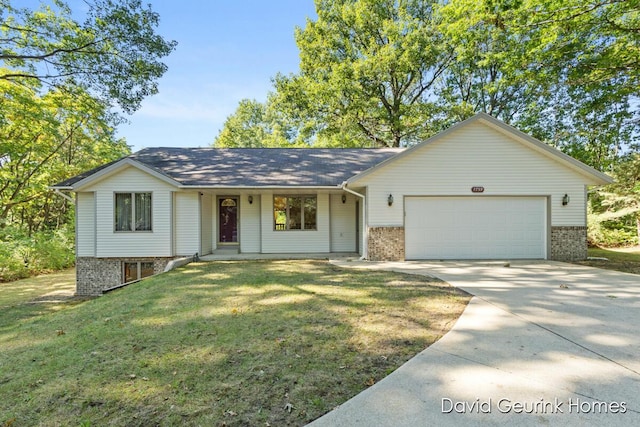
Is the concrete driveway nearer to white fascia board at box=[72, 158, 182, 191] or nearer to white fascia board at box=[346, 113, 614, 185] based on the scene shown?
white fascia board at box=[346, 113, 614, 185]

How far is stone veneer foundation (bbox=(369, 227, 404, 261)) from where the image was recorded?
980 centimetres

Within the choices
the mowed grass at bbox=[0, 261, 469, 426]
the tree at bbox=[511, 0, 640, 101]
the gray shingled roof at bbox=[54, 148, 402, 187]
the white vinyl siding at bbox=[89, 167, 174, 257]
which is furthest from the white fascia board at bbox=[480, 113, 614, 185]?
the white vinyl siding at bbox=[89, 167, 174, 257]

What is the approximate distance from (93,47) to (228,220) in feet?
25.5

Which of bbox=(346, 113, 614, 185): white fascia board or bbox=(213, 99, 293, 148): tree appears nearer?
bbox=(346, 113, 614, 185): white fascia board

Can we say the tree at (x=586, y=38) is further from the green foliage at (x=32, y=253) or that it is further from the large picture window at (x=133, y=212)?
the green foliage at (x=32, y=253)

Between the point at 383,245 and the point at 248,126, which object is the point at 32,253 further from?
the point at 248,126

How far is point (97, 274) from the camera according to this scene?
10242 mm

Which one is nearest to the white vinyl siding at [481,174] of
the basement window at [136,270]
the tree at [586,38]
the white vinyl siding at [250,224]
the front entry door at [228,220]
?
the tree at [586,38]

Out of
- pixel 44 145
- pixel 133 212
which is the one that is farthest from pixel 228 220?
pixel 44 145

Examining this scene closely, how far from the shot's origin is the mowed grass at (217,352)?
2.43 m

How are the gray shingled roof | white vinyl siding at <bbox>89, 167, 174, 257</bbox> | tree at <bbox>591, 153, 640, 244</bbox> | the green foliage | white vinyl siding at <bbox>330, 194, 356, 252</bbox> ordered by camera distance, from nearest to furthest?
white vinyl siding at <bbox>89, 167, 174, 257</bbox> < the gray shingled roof < white vinyl siding at <bbox>330, 194, 356, 252</bbox> < the green foliage < tree at <bbox>591, 153, 640, 244</bbox>

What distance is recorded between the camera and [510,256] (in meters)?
9.97

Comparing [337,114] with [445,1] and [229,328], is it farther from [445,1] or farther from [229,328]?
[229,328]

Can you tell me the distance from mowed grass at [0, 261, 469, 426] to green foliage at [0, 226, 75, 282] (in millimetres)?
11749
